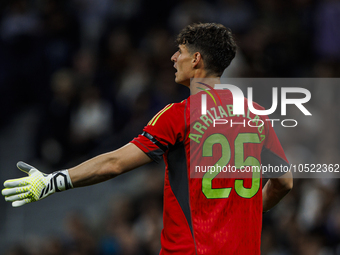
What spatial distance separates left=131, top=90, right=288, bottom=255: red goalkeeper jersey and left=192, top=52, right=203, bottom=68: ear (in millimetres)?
273

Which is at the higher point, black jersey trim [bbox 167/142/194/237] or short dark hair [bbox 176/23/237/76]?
short dark hair [bbox 176/23/237/76]

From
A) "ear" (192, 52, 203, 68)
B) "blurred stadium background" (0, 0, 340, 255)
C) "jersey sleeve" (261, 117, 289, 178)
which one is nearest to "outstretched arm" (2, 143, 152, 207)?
"ear" (192, 52, 203, 68)

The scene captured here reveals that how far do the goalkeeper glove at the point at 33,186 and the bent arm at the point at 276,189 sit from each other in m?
1.67

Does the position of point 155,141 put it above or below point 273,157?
above

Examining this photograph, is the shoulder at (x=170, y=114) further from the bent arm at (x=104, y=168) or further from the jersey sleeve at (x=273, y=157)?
the jersey sleeve at (x=273, y=157)

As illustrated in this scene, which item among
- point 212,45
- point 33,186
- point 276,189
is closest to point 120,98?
point 276,189

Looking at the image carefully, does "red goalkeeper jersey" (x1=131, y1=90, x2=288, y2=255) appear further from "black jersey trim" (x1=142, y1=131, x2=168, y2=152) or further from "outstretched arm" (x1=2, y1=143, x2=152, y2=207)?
"outstretched arm" (x1=2, y1=143, x2=152, y2=207)

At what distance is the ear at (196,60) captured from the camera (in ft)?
11.0

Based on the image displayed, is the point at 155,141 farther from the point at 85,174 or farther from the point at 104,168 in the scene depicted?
the point at 85,174

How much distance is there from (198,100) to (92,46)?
22.0ft

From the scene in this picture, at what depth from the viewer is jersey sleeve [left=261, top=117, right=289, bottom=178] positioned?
11.4 ft

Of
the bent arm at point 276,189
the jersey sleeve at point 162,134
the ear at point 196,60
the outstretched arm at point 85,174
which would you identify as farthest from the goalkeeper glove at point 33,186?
the bent arm at point 276,189

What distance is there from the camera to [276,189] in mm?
3771

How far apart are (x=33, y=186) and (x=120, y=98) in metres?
5.16
